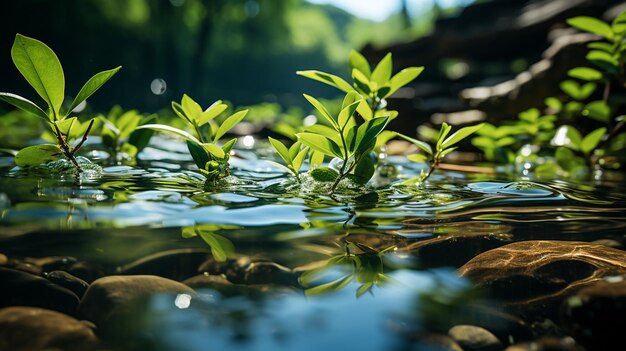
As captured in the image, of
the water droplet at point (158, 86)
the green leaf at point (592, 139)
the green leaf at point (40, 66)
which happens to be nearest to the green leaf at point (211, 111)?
the green leaf at point (40, 66)

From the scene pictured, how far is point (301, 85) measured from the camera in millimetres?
52906

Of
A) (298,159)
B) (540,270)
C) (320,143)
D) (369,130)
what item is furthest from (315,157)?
(540,270)

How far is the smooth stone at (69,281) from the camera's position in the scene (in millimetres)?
990

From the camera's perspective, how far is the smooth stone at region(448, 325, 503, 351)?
86 centimetres

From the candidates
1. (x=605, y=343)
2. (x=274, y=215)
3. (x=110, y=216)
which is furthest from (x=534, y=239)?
(x=110, y=216)

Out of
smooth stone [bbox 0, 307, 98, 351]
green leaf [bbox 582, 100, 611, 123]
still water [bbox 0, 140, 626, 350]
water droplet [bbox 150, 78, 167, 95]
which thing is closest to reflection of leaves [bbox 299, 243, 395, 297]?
still water [bbox 0, 140, 626, 350]

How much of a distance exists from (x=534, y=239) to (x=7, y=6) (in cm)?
2611

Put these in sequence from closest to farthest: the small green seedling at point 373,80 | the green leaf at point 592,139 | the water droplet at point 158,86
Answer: the small green seedling at point 373,80 → the green leaf at point 592,139 → the water droplet at point 158,86

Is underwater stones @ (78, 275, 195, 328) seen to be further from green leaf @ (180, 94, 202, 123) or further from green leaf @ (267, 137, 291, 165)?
green leaf @ (180, 94, 202, 123)

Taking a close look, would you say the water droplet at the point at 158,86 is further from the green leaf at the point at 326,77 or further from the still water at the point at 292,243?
the still water at the point at 292,243

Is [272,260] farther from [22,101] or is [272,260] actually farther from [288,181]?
[22,101]

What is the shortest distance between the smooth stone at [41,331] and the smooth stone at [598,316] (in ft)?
3.03

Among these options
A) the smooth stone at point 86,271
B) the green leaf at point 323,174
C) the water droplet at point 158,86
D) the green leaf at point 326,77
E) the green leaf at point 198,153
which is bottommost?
the smooth stone at point 86,271

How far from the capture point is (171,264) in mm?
1029
